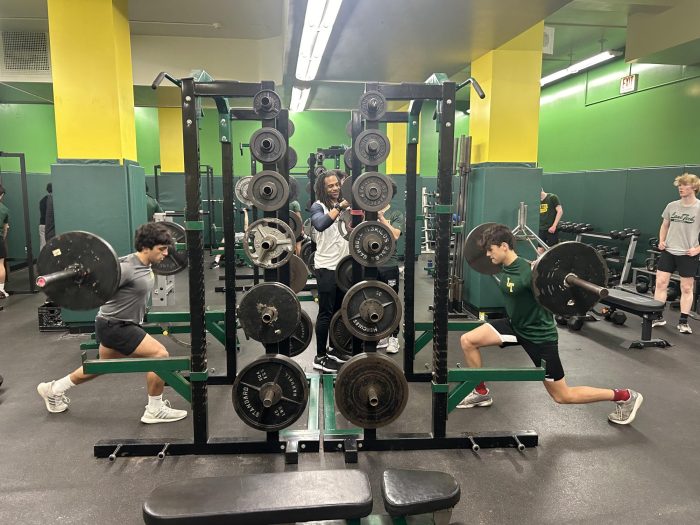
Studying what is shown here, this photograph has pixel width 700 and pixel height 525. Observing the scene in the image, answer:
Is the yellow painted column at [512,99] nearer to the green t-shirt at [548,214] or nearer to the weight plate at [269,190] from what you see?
the green t-shirt at [548,214]

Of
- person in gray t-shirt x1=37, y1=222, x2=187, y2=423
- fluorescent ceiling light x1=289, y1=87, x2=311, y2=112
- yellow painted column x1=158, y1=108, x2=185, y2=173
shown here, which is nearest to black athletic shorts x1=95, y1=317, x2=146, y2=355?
person in gray t-shirt x1=37, y1=222, x2=187, y2=423

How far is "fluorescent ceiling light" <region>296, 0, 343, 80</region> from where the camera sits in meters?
3.58

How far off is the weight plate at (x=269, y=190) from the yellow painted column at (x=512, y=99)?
272 cm

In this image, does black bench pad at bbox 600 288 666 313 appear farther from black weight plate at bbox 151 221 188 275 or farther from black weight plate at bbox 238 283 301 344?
black weight plate at bbox 151 221 188 275

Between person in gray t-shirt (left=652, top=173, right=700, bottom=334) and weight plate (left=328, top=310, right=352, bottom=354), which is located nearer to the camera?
weight plate (left=328, top=310, right=352, bottom=354)

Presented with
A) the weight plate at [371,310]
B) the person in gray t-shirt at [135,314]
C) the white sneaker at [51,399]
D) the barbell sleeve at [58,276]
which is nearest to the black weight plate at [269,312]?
the weight plate at [371,310]

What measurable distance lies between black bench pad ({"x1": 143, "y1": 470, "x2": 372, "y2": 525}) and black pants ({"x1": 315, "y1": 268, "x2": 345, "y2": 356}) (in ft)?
5.58

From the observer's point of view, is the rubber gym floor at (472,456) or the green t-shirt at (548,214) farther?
the green t-shirt at (548,214)

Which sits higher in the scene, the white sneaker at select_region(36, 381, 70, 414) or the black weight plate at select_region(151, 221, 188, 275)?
the black weight plate at select_region(151, 221, 188, 275)

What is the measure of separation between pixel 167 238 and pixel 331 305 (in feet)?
3.89

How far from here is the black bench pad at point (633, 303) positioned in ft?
13.1

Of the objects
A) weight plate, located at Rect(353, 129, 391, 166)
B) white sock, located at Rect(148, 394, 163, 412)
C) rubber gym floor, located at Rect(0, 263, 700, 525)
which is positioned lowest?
rubber gym floor, located at Rect(0, 263, 700, 525)

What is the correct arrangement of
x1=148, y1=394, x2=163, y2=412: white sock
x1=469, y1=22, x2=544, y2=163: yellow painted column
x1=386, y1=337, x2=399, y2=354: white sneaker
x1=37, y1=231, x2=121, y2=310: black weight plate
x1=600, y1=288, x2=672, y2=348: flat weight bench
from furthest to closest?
x1=469, y1=22, x2=544, y2=163: yellow painted column < x1=600, y1=288, x2=672, y2=348: flat weight bench < x1=386, y1=337, x2=399, y2=354: white sneaker < x1=148, y1=394, x2=163, y2=412: white sock < x1=37, y1=231, x2=121, y2=310: black weight plate

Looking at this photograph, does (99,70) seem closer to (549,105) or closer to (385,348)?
(385,348)
